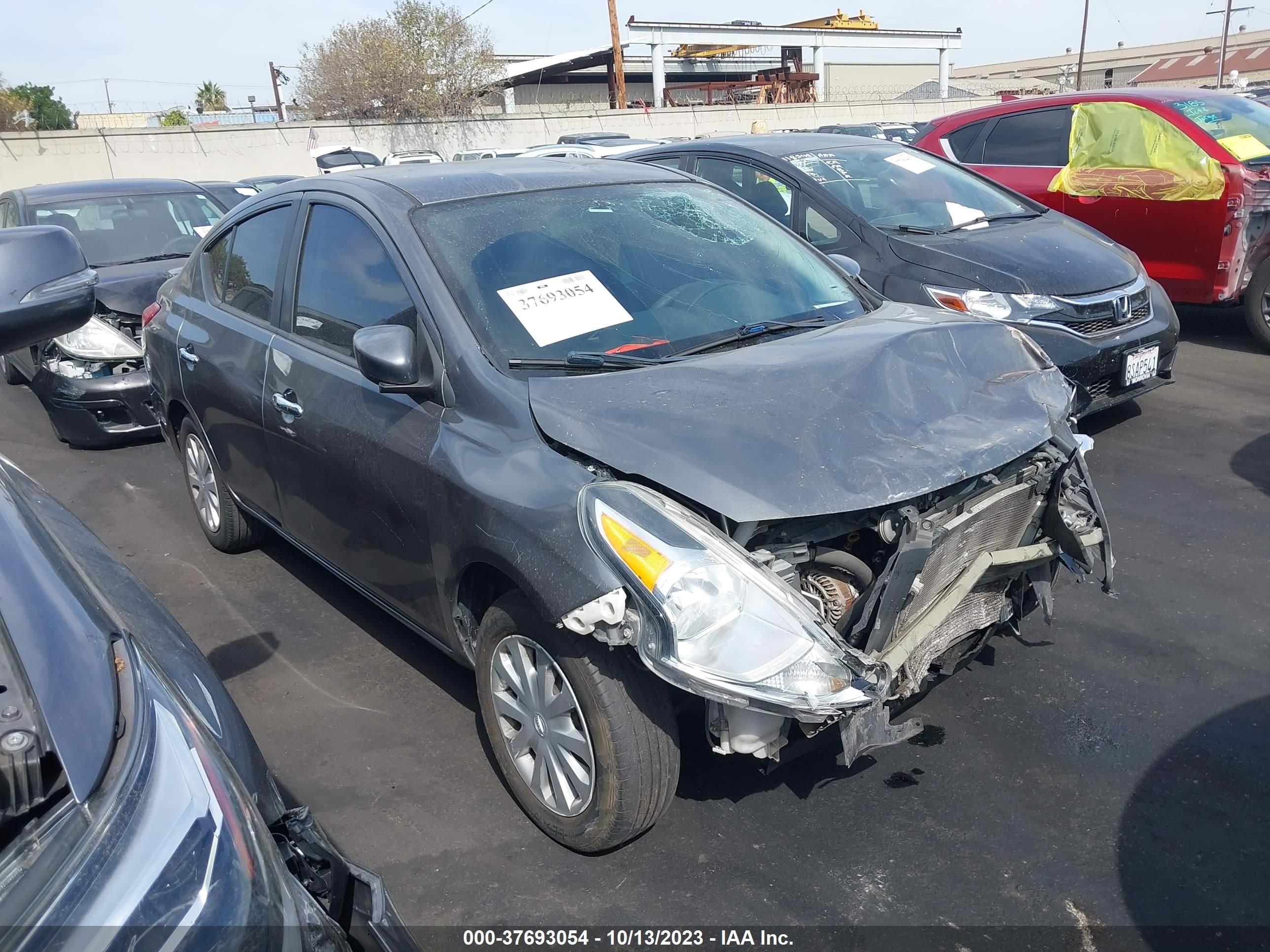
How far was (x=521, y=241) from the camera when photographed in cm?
331

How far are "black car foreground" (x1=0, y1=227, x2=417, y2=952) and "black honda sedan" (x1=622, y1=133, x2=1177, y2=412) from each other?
4.07m

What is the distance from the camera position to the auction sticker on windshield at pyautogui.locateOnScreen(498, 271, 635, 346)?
10.1 feet

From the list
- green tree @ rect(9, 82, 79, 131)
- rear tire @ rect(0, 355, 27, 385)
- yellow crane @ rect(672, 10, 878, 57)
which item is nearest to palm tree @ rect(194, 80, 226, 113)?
green tree @ rect(9, 82, 79, 131)

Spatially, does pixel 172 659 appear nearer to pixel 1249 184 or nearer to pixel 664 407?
pixel 664 407

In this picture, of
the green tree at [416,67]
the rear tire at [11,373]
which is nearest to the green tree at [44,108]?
the green tree at [416,67]

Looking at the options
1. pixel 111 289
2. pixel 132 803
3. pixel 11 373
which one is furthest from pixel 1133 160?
pixel 11 373

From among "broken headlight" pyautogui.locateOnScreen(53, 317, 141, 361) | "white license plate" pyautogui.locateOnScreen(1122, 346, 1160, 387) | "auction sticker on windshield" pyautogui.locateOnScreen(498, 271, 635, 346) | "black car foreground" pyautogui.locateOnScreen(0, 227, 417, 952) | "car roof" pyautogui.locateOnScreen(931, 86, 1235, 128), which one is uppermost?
"car roof" pyautogui.locateOnScreen(931, 86, 1235, 128)

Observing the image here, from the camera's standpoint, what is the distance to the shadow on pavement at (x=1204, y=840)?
2420mm

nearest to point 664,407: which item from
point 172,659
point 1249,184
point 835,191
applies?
point 172,659

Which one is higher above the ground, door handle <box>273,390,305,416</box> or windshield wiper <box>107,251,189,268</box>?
windshield wiper <box>107,251,189,268</box>

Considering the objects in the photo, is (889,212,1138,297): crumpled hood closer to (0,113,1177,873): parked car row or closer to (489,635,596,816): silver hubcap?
(0,113,1177,873): parked car row

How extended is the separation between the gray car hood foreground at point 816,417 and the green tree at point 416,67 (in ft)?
129

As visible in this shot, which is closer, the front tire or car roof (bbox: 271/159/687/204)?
the front tire

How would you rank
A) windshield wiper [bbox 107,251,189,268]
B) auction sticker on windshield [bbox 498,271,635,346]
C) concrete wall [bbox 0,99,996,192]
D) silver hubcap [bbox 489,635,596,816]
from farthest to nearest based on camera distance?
concrete wall [bbox 0,99,996,192]
windshield wiper [bbox 107,251,189,268]
auction sticker on windshield [bbox 498,271,635,346]
silver hubcap [bbox 489,635,596,816]
